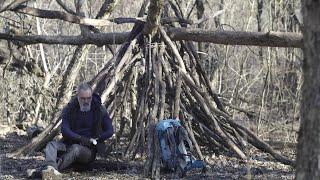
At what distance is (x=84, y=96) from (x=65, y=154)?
0.72m

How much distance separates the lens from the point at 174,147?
7871 millimetres

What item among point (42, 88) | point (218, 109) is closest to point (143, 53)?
point (218, 109)

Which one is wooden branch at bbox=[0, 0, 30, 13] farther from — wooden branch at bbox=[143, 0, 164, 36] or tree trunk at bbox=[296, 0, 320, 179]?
tree trunk at bbox=[296, 0, 320, 179]

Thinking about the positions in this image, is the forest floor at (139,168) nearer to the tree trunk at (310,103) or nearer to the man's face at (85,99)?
the man's face at (85,99)

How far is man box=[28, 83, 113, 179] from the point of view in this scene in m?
A: 7.85

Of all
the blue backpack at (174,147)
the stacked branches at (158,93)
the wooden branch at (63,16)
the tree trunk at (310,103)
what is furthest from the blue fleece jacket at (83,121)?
the tree trunk at (310,103)

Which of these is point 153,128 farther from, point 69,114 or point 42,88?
point 42,88

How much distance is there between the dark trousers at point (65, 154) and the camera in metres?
7.75

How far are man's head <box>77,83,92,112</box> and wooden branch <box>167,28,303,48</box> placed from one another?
6.84 feet

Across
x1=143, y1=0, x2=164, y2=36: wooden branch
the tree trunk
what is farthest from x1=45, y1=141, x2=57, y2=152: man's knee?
the tree trunk

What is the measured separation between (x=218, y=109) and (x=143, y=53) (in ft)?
4.45

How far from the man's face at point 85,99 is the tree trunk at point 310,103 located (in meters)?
4.34

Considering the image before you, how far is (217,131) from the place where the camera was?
363 inches

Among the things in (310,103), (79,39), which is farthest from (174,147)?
(310,103)
